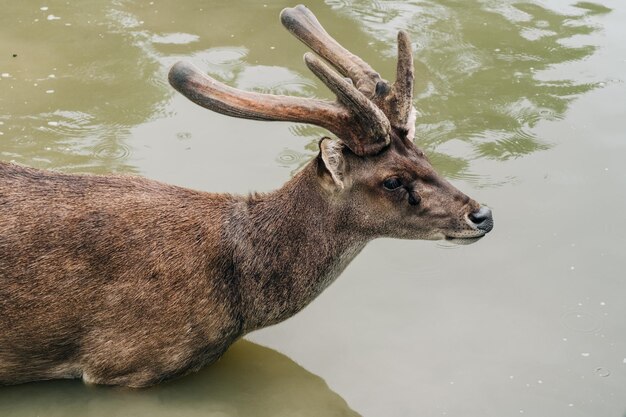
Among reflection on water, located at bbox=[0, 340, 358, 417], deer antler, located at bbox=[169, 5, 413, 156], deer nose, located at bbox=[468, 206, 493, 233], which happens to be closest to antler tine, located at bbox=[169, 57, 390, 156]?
deer antler, located at bbox=[169, 5, 413, 156]

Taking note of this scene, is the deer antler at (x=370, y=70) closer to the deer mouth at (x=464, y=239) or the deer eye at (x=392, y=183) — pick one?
the deer eye at (x=392, y=183)

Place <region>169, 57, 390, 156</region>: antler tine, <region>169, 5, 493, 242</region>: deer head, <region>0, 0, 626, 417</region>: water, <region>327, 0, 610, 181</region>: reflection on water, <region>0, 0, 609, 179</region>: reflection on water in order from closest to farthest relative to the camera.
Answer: <region>169, 57, 390, 156</region>: antler tine → <region>169, 5, 493, 242</region>: deer head → <region>0, 0, 626, 417</region>: water → <region>0, 0, 609, 179</region>: reflection on water → <region>327, 0, 610, 181</region>: reflection on water

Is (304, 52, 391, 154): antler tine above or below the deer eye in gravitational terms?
above

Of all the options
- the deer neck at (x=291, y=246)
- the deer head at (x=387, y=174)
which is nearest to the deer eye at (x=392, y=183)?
the deer head at (x=387, y=174)

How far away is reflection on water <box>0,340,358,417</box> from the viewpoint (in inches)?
226

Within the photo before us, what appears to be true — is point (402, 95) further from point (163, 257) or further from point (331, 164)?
point (163, 257)

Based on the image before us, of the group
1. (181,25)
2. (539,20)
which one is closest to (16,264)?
(181,25)

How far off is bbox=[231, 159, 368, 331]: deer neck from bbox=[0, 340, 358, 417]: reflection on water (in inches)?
23.3

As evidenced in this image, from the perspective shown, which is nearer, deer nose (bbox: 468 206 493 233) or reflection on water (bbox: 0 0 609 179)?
deer nose (bbox: 468 206 493 233)

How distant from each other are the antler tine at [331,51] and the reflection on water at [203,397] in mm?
2036

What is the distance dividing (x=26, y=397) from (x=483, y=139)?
4.83m

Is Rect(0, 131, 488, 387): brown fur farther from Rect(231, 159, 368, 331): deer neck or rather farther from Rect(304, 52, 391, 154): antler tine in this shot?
Rect(304, 52, 391, 154): antler tine

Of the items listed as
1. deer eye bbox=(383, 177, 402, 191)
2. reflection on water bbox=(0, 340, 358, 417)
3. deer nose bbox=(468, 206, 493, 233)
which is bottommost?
reflection on water bbox=(0, 340, 358, 417)

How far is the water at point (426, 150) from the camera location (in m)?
6.03
